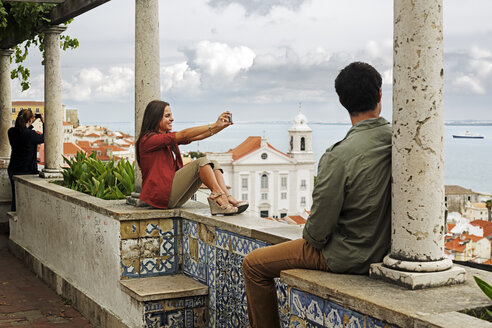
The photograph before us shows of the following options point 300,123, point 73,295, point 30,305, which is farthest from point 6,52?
point 300,123

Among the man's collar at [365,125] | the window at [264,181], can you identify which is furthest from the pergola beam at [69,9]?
the window at [264,181]

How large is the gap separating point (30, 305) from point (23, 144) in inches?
127

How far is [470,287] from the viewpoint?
9.36 ft

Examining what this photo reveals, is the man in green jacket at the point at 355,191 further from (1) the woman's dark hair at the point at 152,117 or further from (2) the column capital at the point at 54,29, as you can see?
(2) the column capital at the point at 54,29

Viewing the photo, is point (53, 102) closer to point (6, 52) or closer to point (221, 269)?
point (6, 52)

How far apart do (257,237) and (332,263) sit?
116 cm

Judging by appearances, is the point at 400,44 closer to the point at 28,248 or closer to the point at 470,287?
the point at 470,287

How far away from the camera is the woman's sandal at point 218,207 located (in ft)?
15.8

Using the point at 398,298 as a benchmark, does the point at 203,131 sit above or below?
above

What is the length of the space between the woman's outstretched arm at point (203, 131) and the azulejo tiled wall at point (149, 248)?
688mm

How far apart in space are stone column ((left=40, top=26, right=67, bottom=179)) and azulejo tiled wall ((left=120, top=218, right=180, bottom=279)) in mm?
3683

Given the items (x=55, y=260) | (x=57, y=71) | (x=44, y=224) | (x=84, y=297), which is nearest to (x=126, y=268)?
(x=84, y=297)

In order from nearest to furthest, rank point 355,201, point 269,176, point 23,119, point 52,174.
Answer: point 355,201
point 52,174
point 23,119
point 269,176

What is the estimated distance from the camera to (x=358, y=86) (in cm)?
292
